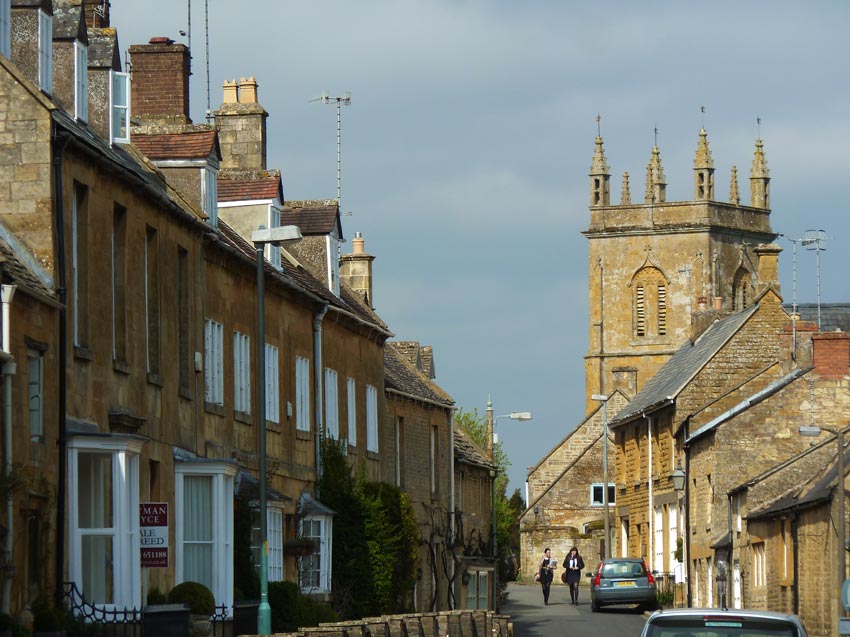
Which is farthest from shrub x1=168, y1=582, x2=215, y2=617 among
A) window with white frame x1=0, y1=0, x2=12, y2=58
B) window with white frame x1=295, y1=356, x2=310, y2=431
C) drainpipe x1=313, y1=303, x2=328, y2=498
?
drainpipe x1=313, y1=303, x2=328, y2=498

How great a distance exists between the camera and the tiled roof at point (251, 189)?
35406 mm

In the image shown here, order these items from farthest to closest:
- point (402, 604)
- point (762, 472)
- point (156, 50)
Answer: point (762, 472) < point (402, 604) < point (156, 50)

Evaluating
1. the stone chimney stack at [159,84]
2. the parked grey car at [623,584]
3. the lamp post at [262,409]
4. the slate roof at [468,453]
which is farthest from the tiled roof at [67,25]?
the slate roof at [468,453]

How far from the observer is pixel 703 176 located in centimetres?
11812

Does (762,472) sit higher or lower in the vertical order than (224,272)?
lower

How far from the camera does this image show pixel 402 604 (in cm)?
3991

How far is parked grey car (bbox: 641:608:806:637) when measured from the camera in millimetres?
14297

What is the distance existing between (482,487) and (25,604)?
4171 cm

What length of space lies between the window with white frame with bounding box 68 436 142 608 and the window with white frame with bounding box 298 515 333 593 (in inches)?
444

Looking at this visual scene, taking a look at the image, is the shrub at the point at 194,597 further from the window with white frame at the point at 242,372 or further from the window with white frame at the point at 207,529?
the window with white frame at the point at 242,372

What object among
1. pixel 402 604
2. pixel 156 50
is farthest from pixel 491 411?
pixel 156 50

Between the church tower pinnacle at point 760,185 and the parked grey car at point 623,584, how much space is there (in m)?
72.6

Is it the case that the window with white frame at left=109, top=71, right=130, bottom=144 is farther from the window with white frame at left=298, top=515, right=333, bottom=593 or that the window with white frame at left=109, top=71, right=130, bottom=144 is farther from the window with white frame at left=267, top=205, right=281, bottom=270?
the window with white frame at left=298, top=515, right=333, bottom=593

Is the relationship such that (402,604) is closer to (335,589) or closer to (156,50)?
(335,589)
